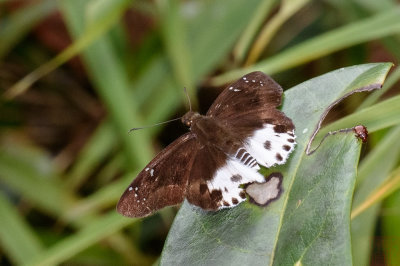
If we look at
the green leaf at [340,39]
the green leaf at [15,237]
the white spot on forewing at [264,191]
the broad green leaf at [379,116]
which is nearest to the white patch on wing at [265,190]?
the white spot on forewing at [264,191]

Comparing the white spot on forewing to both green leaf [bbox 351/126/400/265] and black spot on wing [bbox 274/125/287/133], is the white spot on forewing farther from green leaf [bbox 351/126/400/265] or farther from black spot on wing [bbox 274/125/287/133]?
green leaf [bbox 351/126/400/265]

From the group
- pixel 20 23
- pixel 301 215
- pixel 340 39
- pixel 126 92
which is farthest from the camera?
pixel 20 23

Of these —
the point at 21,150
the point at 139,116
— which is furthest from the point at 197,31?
the point at 21,150

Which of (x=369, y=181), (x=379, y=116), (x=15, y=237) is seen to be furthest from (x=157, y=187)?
(x=15, y=237)

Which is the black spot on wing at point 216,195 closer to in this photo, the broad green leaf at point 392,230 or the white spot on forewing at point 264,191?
the white spot on forewing at point 264,191

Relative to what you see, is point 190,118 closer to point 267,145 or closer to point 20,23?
point 267,145

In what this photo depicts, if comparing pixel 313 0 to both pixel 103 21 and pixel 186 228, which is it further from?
pixel 186 228
